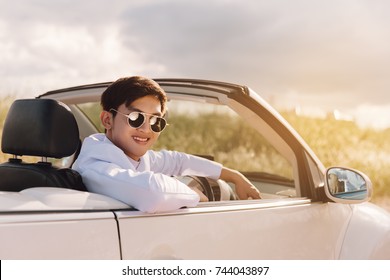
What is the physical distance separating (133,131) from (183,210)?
0.50 meters

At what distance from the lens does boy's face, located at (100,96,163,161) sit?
256cm

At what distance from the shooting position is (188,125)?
13.3 m

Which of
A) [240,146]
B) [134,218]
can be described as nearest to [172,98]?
[134,218]

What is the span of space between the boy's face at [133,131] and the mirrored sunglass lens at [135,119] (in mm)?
18

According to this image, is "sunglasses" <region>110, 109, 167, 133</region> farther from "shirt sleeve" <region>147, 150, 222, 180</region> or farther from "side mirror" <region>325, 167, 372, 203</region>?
"side mirror" <region>325, 167, 372, 203</region>

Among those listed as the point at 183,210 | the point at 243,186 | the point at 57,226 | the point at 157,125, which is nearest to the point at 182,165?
the point at 243,186

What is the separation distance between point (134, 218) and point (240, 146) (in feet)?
36.7

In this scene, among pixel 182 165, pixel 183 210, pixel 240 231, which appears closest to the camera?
pixel 183 210

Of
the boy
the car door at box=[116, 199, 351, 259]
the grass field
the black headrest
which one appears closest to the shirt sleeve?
the boy

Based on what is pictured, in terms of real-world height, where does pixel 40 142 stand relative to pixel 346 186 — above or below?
above

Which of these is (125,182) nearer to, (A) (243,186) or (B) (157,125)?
(B) (157,125)

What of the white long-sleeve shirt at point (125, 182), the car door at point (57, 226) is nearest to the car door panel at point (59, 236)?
the car door at point (57, 226)

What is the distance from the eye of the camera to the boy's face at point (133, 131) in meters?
2.56

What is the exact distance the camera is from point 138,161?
2.73 m
